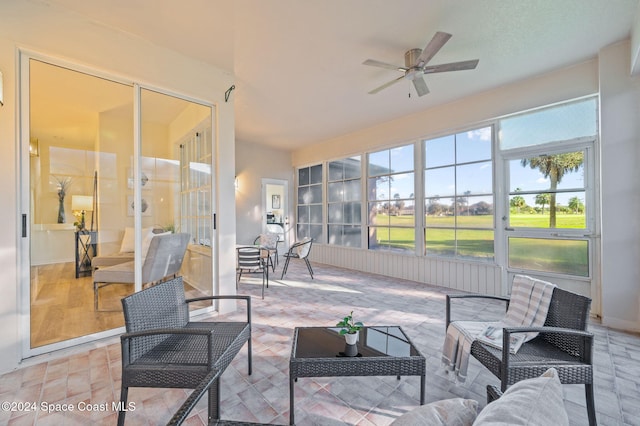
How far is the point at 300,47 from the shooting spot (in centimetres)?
286

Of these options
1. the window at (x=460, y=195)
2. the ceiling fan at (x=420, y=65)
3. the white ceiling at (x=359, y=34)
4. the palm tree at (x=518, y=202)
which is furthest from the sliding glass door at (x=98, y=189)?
the palm tree at (x=518, y=202)

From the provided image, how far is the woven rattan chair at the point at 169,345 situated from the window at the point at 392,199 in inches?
154

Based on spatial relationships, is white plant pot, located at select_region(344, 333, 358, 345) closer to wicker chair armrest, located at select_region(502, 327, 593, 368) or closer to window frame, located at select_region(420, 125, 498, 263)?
wicker chair armrest, located at select_region(502, 327, 593, 368)

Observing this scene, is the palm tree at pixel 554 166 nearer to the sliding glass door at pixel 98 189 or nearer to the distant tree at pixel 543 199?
the distant tree at pixel 543 199

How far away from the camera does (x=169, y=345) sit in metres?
1.64

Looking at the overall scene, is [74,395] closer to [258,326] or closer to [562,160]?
[258,326]

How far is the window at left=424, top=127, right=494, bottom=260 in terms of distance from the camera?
406cm

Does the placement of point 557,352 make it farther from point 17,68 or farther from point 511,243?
point 17,68

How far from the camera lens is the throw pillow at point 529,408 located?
1.95 feet

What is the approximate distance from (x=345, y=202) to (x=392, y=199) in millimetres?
1303

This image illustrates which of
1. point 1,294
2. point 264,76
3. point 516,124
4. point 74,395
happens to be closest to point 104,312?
point 1,294

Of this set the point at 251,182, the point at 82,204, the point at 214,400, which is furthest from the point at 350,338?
the point at 251,182

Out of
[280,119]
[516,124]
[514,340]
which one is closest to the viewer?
[514,340]

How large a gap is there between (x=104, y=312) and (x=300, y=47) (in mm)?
3651
